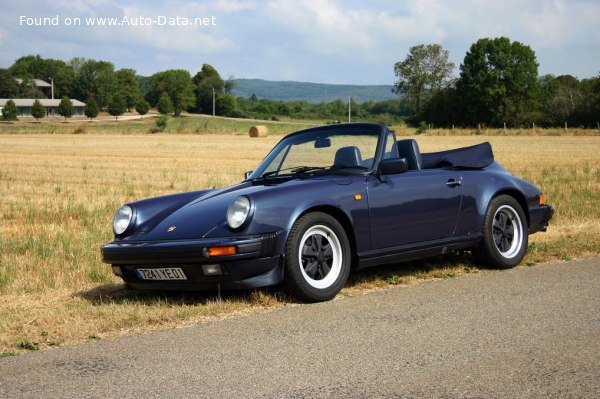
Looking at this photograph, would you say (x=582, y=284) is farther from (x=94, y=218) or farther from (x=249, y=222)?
(x=94, y=218)

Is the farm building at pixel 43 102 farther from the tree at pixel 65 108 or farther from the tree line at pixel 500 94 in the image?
the tree line at pixel 500 94

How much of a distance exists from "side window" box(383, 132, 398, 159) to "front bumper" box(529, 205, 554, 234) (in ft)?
5.49

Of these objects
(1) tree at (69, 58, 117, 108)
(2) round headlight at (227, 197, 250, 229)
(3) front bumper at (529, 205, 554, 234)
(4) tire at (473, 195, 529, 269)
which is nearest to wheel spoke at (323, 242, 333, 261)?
(2) round headlight at (227, 197, 250, 229)

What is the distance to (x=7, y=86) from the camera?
150 meters

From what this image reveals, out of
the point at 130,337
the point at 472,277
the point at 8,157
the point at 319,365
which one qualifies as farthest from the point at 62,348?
the point at 8,157

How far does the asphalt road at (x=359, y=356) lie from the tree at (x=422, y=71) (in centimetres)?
11511

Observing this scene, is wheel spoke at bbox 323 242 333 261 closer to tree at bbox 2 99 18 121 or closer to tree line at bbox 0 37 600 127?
tree line at bbox 0 37 600 127

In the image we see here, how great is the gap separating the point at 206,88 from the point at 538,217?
154 metres

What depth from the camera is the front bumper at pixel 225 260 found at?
6262 millimetres

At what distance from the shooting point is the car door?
7.11 m

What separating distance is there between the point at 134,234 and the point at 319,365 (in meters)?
2.90

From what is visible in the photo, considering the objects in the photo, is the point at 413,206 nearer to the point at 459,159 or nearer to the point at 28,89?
the point at 459,159

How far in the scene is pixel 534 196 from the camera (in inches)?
336

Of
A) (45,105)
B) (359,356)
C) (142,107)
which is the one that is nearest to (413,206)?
(359,356)
